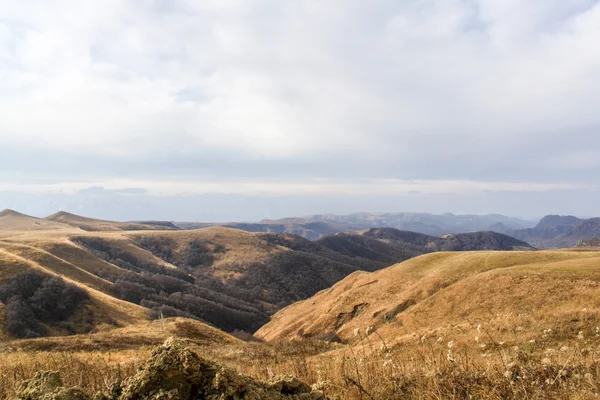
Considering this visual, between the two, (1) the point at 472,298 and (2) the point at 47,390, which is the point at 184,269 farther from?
(2) the point at 47,390

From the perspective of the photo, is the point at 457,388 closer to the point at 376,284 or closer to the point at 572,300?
the point at 572,300

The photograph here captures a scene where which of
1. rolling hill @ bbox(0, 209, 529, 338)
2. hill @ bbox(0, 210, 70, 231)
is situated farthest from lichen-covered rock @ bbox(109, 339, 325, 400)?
hill @ bbox(0, 210, 70, 231)

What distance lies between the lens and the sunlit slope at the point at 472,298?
1705cm

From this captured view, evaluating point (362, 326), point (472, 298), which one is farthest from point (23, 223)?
point (472, 298)

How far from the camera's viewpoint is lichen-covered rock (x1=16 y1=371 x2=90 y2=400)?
11.1ft

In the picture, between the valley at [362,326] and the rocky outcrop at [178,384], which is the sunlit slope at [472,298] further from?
the rocky outcrop at [178,384]

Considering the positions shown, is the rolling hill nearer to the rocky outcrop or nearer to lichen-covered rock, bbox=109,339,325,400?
the rocky outcrop

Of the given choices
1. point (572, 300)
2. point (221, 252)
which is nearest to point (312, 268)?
point (221, 252)

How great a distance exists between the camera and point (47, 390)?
12.1ft

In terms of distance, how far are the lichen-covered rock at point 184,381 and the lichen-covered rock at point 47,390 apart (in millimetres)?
541

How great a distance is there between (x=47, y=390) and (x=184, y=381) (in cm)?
179

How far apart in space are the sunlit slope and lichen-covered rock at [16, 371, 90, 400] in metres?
8.00

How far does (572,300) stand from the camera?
66.6 feet

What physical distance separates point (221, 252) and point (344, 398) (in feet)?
527
